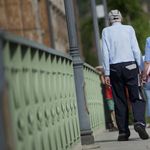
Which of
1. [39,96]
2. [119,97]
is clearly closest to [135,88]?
[119,97]

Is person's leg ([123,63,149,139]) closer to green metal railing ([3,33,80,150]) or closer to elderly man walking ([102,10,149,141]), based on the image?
elderly man walking ([102,10,149,141])

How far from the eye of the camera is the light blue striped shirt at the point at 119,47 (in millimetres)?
7098

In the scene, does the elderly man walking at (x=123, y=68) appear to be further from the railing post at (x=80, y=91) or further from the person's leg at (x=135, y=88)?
the railing post at (x=80, y=91)

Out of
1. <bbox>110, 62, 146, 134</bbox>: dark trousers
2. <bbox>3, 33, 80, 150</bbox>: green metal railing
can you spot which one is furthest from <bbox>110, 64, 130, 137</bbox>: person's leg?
<bbox>3, 33, 80, 150</bbox>: green metal railing

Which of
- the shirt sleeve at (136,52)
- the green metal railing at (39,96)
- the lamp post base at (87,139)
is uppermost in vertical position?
the shirt sleeve at (136,52)

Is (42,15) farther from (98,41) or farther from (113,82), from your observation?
(113,82)

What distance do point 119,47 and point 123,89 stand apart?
636mm

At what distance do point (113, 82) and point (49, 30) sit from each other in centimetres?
3011

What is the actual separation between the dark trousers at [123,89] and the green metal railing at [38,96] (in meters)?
1.19

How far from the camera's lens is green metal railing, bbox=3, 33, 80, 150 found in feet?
11.2

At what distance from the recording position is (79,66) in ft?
22.8

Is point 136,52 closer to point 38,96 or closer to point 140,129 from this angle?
point 140,129

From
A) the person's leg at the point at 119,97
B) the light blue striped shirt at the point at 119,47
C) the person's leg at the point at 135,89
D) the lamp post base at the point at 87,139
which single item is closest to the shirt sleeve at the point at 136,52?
the light blue striped shirt at the point at 119,47

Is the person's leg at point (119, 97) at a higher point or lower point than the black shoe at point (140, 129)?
higher
